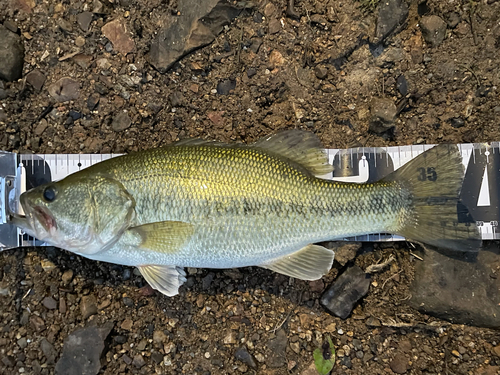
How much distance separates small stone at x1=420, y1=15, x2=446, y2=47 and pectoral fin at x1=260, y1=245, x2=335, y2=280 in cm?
212

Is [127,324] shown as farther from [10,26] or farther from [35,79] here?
[10,26]

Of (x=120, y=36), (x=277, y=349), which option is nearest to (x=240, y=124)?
(x=120, y=36)

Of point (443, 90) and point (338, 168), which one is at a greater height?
point (443, 90)

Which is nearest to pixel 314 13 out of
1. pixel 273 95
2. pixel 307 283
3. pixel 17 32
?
pixel 273 95

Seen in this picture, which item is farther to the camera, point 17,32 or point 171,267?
point 17,32

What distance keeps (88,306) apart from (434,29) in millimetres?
3942

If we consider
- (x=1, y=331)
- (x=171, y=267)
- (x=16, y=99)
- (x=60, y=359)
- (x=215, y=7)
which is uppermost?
(x=215, y=7)

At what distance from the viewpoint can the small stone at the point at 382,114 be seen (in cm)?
319

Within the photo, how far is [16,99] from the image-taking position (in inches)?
129

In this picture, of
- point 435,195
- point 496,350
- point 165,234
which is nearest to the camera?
point 165,234

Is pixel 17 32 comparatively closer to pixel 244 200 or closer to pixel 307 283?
pixel 244 200

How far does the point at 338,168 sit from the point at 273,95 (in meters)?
0.90

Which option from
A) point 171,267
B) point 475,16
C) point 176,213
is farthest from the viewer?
point 475,16

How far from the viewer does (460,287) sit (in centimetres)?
311
